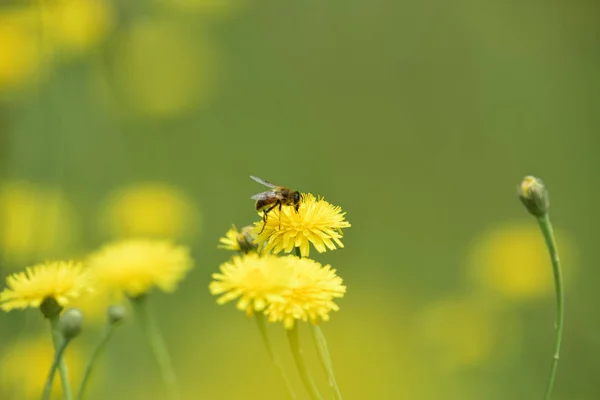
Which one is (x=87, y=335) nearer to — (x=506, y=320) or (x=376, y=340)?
(x=376, y=340)

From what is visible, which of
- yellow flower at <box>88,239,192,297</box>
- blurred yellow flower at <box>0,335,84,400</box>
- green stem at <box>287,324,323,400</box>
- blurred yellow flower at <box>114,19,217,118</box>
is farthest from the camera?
blurred yellow flower at <box>114,19,217,118</box>

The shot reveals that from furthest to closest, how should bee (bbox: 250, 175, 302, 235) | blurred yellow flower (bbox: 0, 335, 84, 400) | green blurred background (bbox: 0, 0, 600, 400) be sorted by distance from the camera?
green blurred background (bbox: 0, 0, 600, 400) < blurred yellow flower (bbox: 0, 335, 84, 400) < bee (bbox: 250, 175, 302, 235)

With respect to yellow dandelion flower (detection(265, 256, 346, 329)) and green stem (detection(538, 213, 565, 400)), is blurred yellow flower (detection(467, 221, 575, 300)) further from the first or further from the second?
yellow dandelion flower (detection(265, 256, 346, 329))

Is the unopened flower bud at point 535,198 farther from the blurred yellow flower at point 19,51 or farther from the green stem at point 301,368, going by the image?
the blurred yellow flower at point 19,51

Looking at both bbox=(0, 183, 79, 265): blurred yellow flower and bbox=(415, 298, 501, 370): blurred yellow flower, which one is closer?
bbox=(0, 183, 79, 265): blurred yellow flower

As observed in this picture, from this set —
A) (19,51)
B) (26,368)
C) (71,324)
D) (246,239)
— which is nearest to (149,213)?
(19,51)

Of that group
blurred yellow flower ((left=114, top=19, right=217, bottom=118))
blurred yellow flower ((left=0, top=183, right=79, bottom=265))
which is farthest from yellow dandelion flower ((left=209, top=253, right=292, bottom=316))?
blurred yellow flower ((left=114, top=19, right=217, bottom=118))

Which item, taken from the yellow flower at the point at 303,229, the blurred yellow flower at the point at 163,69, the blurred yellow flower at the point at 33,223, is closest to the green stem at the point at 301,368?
the yellow flower at the point at 303,229
